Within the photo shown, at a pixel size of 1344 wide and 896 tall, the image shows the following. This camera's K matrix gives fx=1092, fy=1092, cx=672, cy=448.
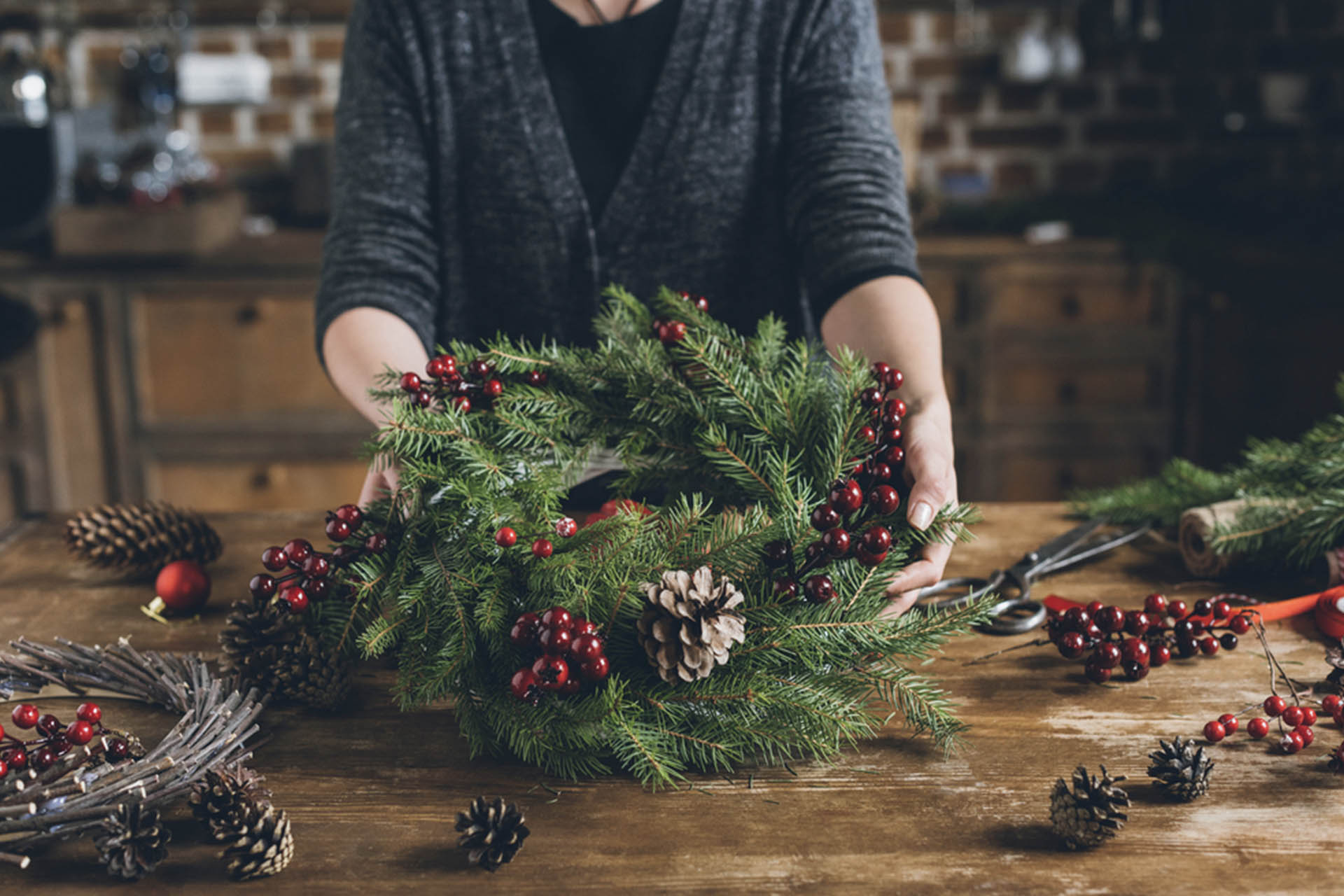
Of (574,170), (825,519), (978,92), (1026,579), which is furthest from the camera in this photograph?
(978,92)

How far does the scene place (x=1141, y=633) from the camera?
2.29 feet

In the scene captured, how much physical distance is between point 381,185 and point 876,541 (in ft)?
2.57

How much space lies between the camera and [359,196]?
1.14 meters

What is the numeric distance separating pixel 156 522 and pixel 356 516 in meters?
0.34

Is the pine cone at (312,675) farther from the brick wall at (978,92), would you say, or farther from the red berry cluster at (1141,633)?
the brick wall at (978,92)

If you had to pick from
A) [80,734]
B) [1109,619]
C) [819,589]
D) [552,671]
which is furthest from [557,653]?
[1109,619]

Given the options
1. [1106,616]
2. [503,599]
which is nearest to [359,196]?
[503,599]

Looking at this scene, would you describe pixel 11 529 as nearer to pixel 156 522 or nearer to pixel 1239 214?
pixel 156 522

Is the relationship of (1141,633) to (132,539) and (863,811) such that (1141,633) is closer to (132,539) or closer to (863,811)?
(863,811)

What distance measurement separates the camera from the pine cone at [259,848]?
0.48m

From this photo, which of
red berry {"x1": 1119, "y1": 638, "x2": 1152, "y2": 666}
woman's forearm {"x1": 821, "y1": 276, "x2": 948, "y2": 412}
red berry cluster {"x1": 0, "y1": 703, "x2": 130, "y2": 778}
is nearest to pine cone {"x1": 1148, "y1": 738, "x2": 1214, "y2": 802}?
red berry {"x1": 1119, "y1": 638, "x2": 1152, "y2": 666}

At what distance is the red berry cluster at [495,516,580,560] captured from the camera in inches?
22.7

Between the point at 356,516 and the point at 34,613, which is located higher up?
the point at 356,516

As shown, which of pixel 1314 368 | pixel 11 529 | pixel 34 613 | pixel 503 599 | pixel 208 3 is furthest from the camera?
pixel 208 3
